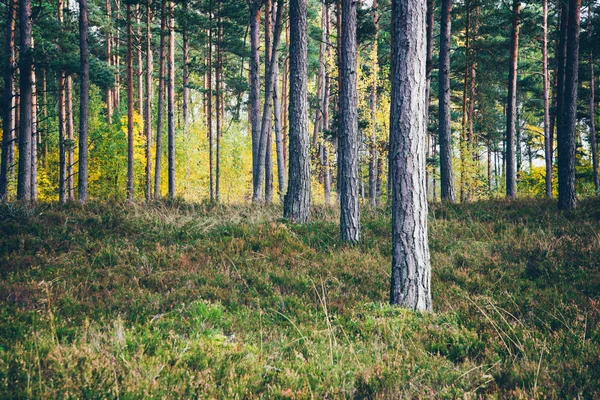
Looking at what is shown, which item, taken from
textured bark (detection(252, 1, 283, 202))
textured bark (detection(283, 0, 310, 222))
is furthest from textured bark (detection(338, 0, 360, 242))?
textured bark (detection(252, 1, 283, 202))

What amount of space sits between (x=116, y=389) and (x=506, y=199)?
14.0 metres

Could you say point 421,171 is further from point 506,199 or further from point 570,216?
point 506,199

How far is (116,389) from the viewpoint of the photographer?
299 centimetres

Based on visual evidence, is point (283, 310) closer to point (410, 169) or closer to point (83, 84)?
point (410, 169)

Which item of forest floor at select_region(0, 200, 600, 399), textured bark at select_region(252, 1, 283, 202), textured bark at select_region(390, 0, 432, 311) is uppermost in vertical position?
textured bark at select_region(252, 1, 283, 202)

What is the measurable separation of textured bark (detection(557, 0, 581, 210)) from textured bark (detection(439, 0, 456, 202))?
13.2 ft

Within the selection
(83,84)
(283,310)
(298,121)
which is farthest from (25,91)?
(283,310)

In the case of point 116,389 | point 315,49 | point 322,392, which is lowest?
point 322,392

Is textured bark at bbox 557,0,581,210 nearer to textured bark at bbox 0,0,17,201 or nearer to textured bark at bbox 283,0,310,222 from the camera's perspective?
textured bark at bbox 283,0,310,222

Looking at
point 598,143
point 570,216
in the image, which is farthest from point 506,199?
point 598,143

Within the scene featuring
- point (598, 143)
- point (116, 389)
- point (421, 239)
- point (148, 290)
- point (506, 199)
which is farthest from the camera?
point (598, 143)

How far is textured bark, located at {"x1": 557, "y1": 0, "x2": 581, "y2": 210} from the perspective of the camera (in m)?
11.2

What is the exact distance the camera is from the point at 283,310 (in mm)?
5578

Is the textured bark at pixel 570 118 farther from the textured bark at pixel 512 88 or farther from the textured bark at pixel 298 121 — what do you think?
the textured bark at pixel 298 121
